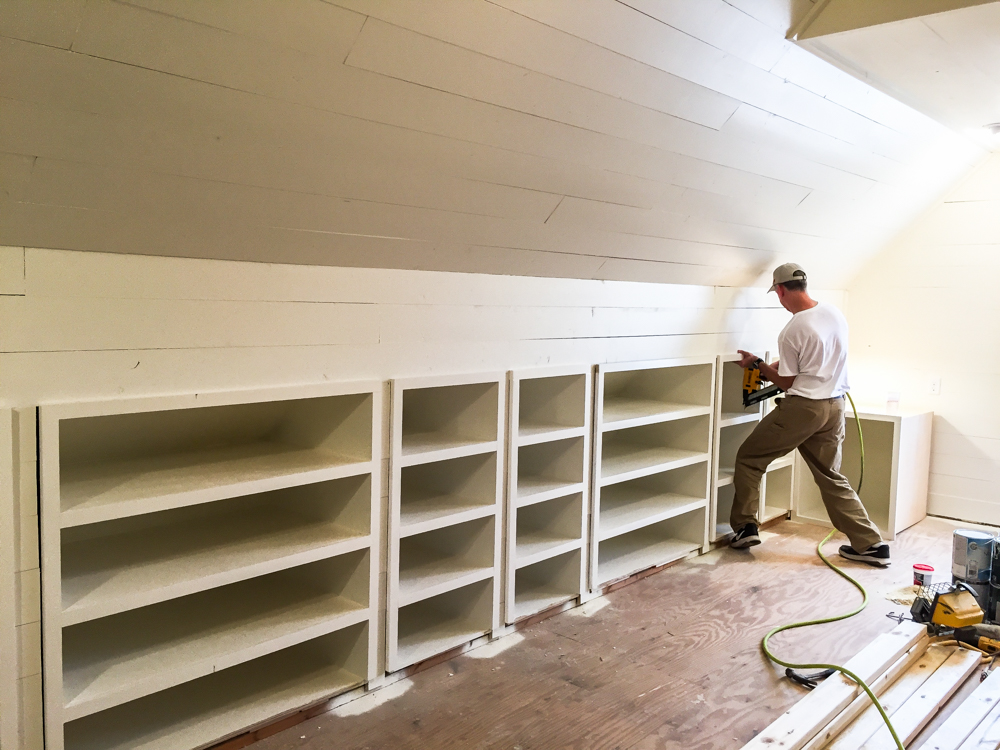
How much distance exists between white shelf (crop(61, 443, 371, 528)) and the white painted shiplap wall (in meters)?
4.13

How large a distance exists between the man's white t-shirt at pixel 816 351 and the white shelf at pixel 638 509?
805 millimetres

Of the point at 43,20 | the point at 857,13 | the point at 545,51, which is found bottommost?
the point at 43,20

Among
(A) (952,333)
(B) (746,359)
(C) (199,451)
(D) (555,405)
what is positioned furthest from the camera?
(A) (952,333)

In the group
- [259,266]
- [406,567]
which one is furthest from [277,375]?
[406,567]

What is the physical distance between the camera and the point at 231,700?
2430 mm

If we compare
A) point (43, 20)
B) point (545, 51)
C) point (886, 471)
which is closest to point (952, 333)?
point (886, 471)

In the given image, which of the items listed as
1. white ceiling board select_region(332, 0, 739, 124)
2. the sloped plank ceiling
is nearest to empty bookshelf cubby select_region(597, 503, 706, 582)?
the sloped plank ceiling

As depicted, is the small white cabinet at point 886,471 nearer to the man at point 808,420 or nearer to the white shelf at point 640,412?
the man at point 808,420

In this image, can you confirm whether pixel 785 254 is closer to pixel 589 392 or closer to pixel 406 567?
pixel 589 392

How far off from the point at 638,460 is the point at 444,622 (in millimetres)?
1362

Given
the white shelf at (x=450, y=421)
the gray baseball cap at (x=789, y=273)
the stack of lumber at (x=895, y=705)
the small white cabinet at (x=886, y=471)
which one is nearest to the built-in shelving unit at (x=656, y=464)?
the gray baseball cap at (x=789, y=273)

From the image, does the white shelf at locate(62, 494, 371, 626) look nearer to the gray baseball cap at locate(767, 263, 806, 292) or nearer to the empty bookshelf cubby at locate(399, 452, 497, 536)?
the empty bookshelf cubby at locate(399, 452, 497, 536)

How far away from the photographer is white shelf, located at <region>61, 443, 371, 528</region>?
1.99 m

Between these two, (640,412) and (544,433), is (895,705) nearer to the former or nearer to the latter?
(544,433)
